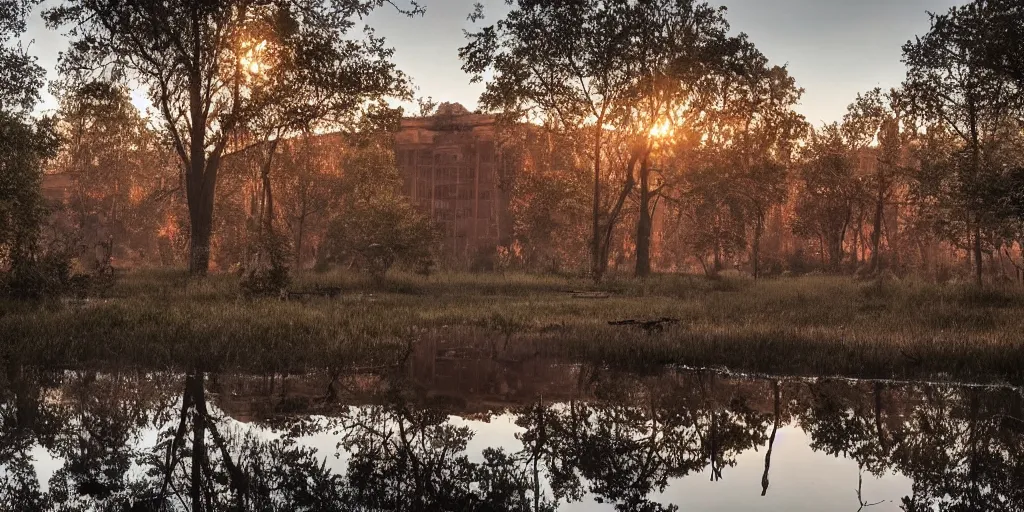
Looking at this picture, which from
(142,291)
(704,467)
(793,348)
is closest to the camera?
(704,467)

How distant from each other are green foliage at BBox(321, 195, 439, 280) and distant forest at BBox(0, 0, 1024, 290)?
0.08 metres

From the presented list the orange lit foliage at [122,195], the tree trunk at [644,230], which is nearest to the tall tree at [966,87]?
the tree trunk at [644,230]

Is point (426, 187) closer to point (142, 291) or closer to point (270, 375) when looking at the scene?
point (142, 291)

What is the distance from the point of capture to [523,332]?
14961mm

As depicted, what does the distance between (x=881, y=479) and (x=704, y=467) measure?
4.93ft

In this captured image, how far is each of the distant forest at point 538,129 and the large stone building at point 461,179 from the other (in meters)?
1.34

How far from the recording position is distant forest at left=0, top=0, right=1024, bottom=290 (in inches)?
933

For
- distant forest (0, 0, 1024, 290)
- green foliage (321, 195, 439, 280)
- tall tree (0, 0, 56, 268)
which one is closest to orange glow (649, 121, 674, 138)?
distant forest (0, 0, 1024, 290)

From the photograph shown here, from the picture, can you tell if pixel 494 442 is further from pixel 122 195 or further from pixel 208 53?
pixel 122 195

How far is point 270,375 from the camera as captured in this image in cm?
1085

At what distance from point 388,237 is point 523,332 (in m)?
12.0

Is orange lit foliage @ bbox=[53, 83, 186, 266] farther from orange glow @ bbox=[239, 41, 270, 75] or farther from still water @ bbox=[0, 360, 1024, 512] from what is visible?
still water @ bbox=[0, 360, 1024, 512]

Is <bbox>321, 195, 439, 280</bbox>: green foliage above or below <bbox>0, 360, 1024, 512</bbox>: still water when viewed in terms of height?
above

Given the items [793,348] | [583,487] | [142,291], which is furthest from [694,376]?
[142,291]
